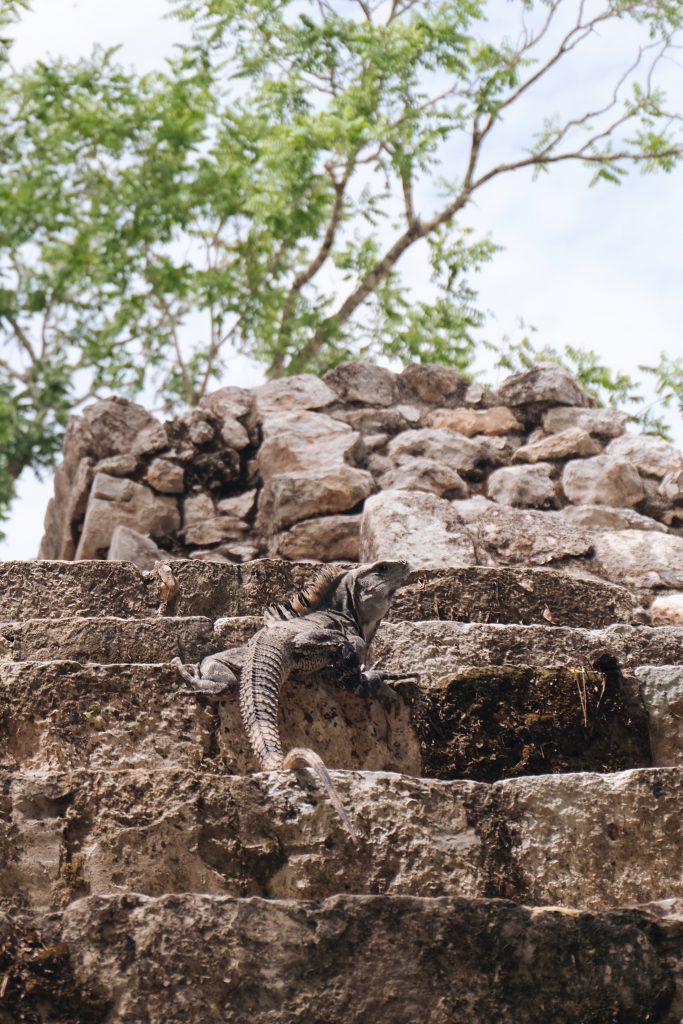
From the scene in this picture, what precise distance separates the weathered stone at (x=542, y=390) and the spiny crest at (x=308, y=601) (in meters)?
4.65

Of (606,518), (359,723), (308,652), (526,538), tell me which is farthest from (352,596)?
(606,518)

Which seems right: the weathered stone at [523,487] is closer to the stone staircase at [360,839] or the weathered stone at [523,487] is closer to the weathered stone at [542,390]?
the weathered stone at [542,390]

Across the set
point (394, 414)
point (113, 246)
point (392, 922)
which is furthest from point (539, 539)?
point (113, 246)

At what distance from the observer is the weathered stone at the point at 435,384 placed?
966 centimetres

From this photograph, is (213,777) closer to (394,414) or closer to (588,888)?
(588,888)

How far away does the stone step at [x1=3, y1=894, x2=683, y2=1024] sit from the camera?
302 cm

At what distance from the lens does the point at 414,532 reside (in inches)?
290

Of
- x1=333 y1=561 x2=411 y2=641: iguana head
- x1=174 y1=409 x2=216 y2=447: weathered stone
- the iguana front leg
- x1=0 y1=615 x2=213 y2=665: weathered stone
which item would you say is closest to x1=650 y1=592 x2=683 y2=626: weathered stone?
x1=333 y1=561 x2=411 y2=641: iguana head

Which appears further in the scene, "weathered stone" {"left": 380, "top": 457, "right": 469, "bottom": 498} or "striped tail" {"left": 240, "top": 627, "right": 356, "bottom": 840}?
"weathered stone" {"left": 380, "top": 457, "right": 469, "bottom": 498}

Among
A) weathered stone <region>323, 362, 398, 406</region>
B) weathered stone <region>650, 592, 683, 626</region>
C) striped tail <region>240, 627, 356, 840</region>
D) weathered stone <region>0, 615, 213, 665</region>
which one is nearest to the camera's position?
striped tail <region>240, 627, 356, 840</region>

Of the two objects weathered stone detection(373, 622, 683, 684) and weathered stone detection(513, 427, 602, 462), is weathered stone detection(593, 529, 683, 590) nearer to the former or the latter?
weathered stone detection(513, 427, 602, 462)

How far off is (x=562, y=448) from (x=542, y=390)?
73cm

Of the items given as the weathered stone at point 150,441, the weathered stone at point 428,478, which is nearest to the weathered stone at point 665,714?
the weathered stone at point 428,478

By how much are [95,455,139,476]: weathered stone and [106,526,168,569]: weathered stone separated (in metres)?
0.59
